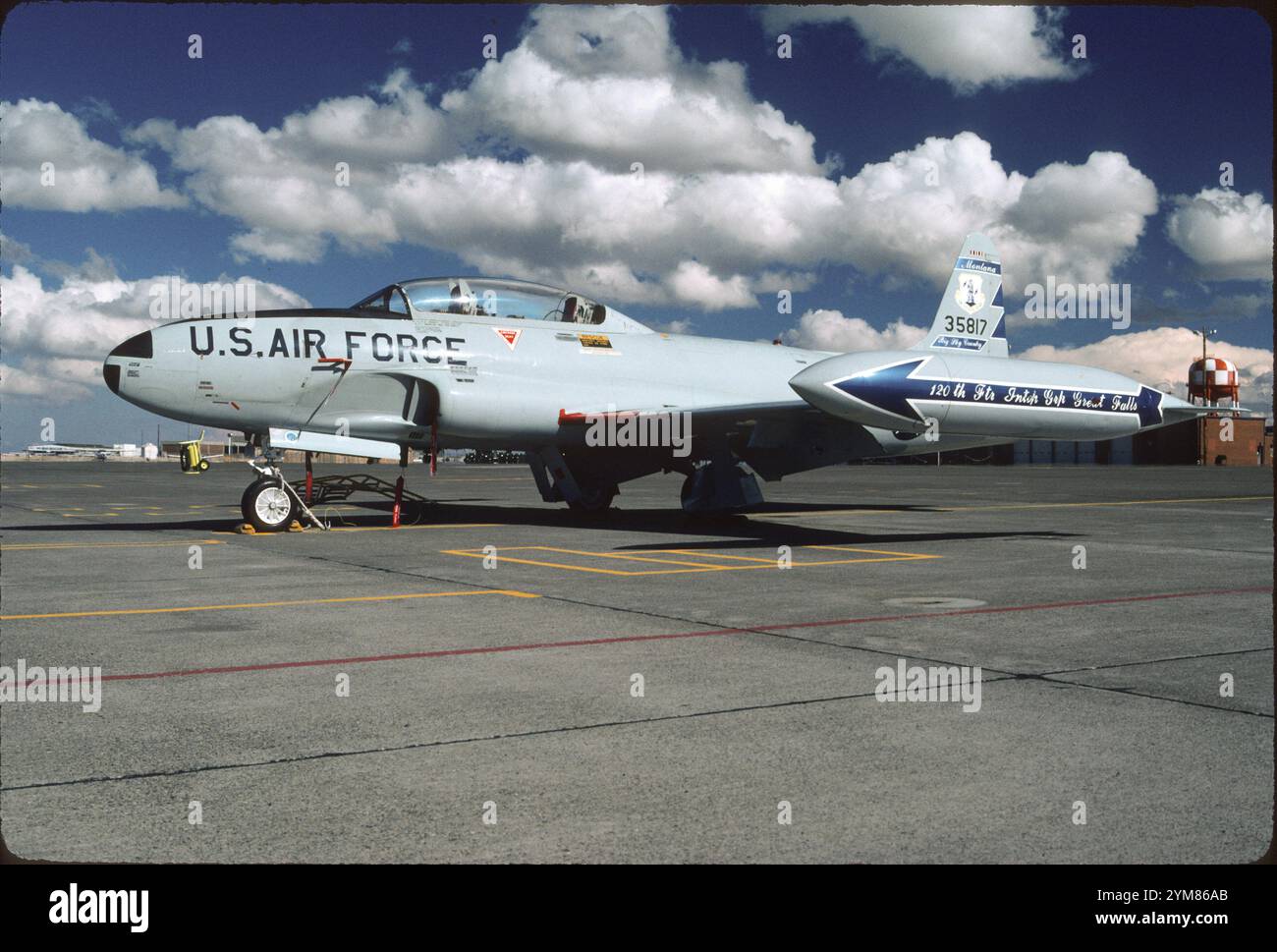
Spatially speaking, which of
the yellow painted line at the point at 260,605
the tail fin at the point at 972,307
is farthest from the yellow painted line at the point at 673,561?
the tail fin at the point at 972,307

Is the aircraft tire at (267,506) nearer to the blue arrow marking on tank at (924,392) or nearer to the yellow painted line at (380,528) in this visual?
the yellow painted line at (380,528)

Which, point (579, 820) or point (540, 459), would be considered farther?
point (540, 459)

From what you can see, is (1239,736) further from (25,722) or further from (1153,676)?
(25,722)

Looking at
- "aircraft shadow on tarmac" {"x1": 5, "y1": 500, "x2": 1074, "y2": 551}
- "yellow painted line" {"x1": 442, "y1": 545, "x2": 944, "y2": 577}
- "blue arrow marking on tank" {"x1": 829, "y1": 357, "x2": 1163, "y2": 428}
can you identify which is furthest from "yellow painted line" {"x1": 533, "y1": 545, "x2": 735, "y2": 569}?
"blue arrow marking on tank" {"x1": 829, "y1": 357, "x2": 1163, "y2": 428}

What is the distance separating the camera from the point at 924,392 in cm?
1281

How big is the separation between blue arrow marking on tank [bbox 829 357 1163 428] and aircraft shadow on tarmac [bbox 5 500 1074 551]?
2819 mm

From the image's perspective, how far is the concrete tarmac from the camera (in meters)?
3.66

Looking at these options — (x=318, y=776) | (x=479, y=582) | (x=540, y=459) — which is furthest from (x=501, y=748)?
(x=540, y=459)

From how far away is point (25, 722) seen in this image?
512cm

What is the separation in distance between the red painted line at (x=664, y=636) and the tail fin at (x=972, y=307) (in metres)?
12.2

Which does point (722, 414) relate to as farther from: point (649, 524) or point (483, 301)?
point (483, 301)

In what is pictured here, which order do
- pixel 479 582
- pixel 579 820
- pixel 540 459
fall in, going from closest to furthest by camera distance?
pixel 579 820 → pixel 479 582 → pixel 540 459

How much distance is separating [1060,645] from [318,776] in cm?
511

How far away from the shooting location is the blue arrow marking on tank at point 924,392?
41.8 feet
